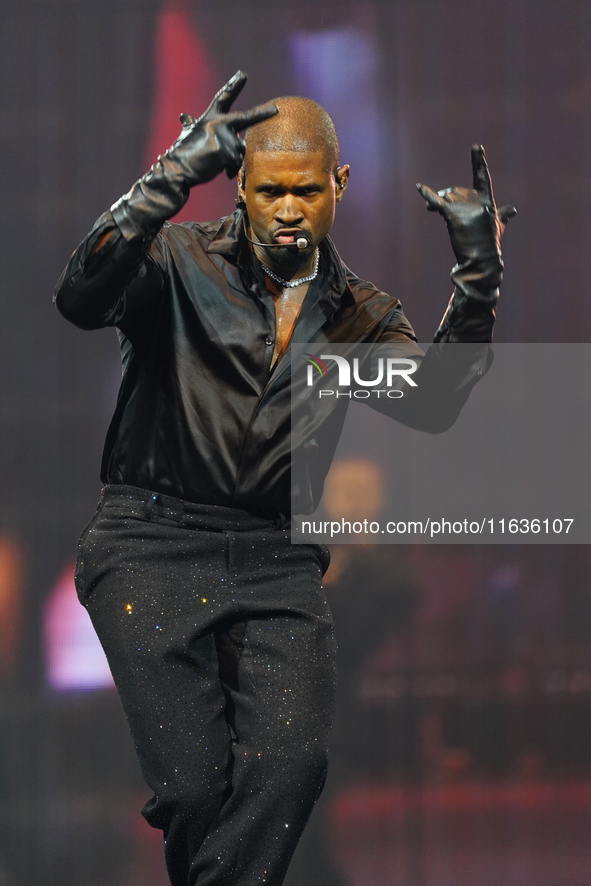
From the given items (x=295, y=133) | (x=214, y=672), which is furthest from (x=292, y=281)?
(x=214, y=672)

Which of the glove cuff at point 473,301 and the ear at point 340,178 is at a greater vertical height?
the ear at point 340,178

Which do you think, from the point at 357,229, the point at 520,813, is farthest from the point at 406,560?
the point at 357,229

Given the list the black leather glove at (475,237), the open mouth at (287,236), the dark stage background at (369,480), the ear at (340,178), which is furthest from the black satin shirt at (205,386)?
the dark stage background at (369,480)

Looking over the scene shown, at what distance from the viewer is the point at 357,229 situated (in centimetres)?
319

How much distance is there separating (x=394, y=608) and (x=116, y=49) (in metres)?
1.90

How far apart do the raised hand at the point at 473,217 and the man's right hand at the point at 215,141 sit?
360mm

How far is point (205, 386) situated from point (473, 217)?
0.62 m

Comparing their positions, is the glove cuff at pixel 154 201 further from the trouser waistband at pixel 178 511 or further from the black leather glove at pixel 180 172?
the trouser waistband at pixel 178 511

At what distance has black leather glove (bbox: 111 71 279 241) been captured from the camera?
178 centimetres

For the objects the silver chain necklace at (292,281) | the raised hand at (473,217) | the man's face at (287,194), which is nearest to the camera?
the raised hand at (473,217)

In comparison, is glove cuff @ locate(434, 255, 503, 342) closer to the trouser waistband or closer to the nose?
the nose

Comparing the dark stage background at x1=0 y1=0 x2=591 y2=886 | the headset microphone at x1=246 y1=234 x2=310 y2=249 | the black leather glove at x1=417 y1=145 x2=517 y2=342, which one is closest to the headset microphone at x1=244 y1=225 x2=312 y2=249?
the headset microphone at x1=246 y1=234 x2=310 y2=249

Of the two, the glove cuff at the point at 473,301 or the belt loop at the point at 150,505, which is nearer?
the glove cuff at the point at 473,301

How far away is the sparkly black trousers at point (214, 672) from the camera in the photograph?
6.41 ft
